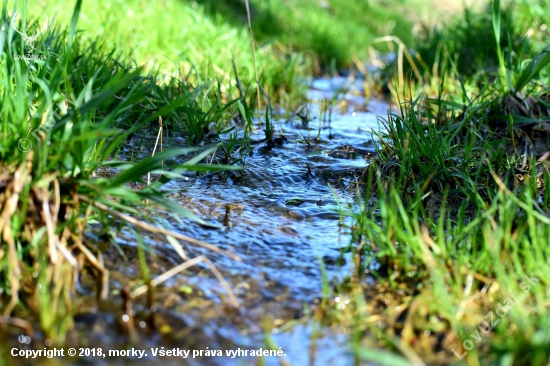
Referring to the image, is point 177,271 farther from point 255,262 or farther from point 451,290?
point 451,290

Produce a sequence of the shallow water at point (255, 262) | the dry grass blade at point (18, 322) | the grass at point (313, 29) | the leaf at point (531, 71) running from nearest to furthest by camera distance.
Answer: the dry grass blade at point (18, 322) < the shallow water at point (255, 262) < the leaf at point (531, 71) < the grass at point (313, 29)

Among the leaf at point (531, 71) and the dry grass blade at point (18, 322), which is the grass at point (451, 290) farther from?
the leaf at point (531, 71)

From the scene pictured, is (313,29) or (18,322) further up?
(313,29)

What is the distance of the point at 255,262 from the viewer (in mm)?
2000

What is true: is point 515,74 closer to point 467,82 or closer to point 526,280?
point 467,82

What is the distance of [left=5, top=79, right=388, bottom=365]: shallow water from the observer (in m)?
1.59

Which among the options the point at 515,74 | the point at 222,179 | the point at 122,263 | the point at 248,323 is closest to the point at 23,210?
the point at 122,263

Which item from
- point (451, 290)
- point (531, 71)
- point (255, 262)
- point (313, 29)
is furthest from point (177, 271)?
point (313, 29)

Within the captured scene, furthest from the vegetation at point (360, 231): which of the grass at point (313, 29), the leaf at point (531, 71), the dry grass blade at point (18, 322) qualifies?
the grass at point (313, 29)

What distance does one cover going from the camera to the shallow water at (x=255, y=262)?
1.59 meters

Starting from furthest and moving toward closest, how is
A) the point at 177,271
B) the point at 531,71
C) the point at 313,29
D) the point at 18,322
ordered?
the point at 313,29 → the point at 531,71 → the point at 177,271 → the point at 18,322

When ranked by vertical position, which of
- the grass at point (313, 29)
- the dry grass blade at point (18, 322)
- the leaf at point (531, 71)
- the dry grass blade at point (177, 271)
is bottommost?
the dry grass blade at point (18, 322)

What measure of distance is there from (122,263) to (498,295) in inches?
46.1

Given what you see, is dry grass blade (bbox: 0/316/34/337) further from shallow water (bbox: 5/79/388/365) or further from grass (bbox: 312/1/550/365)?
grass (bbox: 312/1/550/365)
